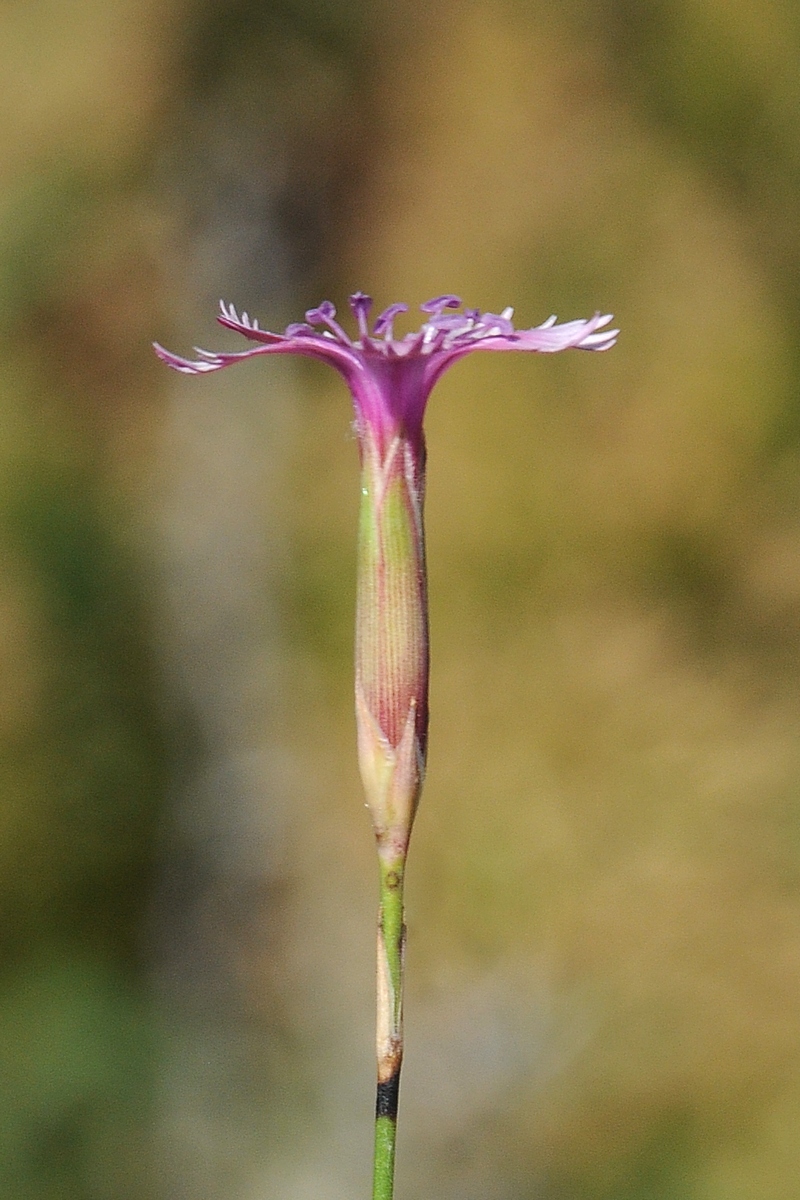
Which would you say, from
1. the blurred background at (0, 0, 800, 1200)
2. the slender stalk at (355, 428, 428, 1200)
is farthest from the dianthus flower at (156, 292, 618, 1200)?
the blurred background at (0, 0, 800, 1200)

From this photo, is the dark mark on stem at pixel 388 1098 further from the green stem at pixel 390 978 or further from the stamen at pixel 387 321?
the stamen at pixel 387 321

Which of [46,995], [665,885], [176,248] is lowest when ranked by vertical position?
[46,995]

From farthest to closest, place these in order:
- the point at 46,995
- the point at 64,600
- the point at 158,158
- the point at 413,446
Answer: the point at 158,158 < the point at 64,600 < the point at 46,995 < the point at 413,446

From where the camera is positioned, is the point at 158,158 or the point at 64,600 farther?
the point at 158,158

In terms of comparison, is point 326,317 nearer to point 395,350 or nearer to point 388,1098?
point 395,350

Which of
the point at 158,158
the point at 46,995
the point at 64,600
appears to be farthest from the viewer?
the point at 158,158

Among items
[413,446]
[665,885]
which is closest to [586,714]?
[665,885]

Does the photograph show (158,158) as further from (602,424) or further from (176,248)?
(602,424)
